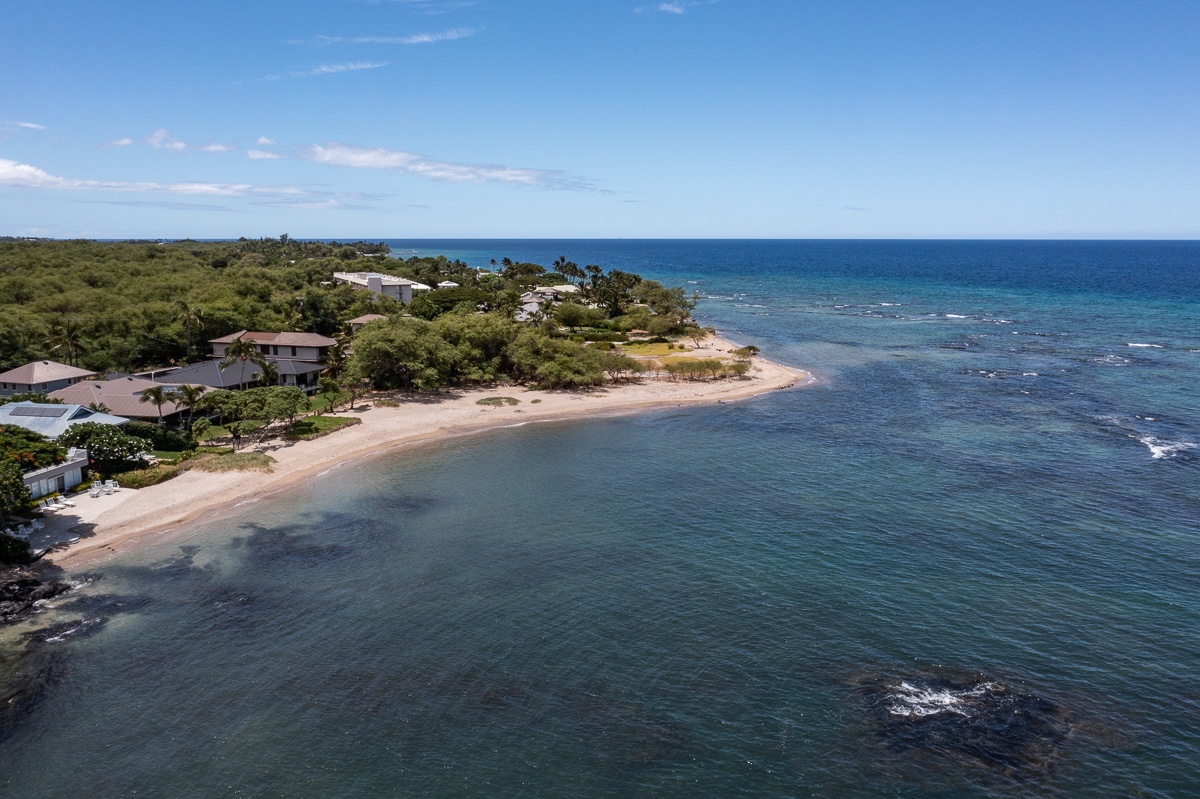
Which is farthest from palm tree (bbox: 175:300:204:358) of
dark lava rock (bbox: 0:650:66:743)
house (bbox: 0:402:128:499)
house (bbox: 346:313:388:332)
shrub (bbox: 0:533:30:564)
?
dark lava rock (bbox: 0:650:66:743)

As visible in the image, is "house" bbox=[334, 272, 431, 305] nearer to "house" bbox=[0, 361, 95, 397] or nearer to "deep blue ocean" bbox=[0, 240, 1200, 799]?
"house" bbox=[0, 361, 95, 397]

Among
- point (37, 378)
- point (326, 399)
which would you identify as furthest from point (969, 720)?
point (37, 378)

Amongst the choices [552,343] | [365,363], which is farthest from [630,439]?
[365,363]

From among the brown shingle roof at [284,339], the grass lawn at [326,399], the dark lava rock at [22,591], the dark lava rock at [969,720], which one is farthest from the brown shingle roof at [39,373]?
the dark lava rock at [969,720]

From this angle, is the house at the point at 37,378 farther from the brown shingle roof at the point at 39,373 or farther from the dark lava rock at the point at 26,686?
the dark lava rock at the point at 26,686

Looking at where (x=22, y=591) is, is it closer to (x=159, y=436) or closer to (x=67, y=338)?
(x=159, y=436)

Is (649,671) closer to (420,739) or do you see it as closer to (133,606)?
(420,739)
